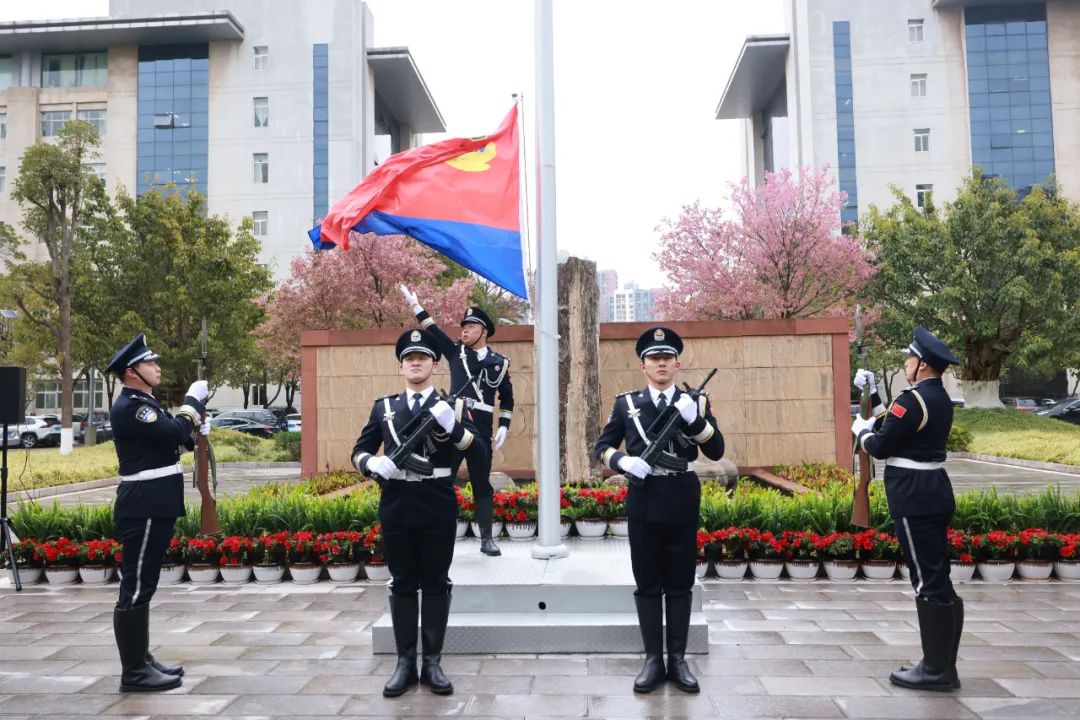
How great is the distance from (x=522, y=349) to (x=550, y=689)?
8.40 metres

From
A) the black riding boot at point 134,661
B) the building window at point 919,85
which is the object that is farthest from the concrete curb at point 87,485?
the building window at point 919,85

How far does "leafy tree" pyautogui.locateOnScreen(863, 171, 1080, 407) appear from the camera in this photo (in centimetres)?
2516

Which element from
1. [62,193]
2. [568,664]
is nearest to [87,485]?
[62,193]

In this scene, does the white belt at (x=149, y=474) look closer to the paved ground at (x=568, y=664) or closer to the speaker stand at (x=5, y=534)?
the paved ground at (x=568, y=664)

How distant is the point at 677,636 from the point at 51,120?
166ft

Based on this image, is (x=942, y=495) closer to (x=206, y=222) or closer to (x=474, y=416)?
(x=474, y=416)

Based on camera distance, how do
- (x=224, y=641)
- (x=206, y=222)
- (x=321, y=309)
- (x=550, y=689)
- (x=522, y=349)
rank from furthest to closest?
(x=206, y=222) < (x=321, y=309) < (x=522, y=349) < (x=224, y=641) < (x=550, y=689)

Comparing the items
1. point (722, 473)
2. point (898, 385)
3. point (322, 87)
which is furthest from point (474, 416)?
point (898, 385)

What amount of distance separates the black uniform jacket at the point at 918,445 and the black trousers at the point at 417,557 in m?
2.57

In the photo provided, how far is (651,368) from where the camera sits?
4777mm

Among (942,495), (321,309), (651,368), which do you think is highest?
(321,309)

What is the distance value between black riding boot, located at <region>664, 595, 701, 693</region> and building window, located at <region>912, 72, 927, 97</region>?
4317 centimetres

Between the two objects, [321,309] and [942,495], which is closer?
[942,495]

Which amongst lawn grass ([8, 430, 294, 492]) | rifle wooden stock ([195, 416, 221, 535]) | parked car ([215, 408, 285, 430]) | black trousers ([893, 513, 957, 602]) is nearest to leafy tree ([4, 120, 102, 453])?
lawn grass ([8, 430, 294, 492])
